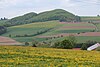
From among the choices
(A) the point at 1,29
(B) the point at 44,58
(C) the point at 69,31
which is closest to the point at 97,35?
(C) the point at 69,31

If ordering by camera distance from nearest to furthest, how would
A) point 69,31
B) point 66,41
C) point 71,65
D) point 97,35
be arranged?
1. point 71,65
2. point 66,41
3. point 97,35
4. point 69,31

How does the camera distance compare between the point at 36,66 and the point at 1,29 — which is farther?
the point at 1,29

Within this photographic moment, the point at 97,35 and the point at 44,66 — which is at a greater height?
the point at 44,66

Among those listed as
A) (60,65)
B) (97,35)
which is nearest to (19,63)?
(60,65)

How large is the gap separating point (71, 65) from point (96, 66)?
2085 mm

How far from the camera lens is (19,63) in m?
23.4

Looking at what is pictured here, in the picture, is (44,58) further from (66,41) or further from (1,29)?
(1,29)

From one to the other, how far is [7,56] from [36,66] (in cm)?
660

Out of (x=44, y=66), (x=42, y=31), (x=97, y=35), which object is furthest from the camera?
(x=42, y=31)

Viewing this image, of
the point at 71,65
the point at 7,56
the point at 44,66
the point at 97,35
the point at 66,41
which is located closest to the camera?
the point at 44,66

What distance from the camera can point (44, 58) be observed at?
28547 millimetres

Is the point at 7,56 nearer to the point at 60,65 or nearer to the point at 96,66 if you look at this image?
the point at 60,65

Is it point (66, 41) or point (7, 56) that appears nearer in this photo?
point (7, 56)

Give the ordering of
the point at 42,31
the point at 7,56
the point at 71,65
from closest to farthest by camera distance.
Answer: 1. the point at 71,65
2. the point at 7,56
3. the point at 42,31
